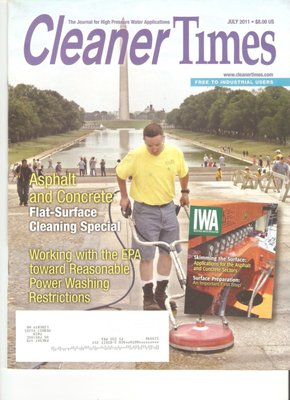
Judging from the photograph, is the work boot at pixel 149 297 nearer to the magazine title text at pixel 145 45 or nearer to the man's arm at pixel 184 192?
the man's arm at pixel 184 192

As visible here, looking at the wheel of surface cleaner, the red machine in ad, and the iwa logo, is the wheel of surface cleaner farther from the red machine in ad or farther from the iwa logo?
the iwa logo

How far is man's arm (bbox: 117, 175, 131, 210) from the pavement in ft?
0.07

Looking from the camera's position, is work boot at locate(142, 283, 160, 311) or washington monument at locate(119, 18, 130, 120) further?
work boot at locate(142, 283, 160, 311)

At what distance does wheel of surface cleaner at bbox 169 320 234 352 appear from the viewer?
Result: 3.61 meters

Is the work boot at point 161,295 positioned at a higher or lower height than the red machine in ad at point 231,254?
lower

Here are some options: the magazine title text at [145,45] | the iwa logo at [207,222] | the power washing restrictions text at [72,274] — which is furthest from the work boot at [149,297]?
the magazine title text at [145,45]

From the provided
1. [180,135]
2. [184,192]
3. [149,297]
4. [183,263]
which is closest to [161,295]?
[149,297]

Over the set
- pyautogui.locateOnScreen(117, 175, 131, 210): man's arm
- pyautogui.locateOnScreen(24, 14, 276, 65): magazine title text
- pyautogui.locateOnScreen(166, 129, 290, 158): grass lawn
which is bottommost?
pyautogui.locateOnScreen(117, 175, 131, 210): man's arm

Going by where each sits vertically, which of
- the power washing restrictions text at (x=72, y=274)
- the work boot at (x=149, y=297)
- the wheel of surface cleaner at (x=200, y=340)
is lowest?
the wheel of surface cleaner at (x=200, y=340)

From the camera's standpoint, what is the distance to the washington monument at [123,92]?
3543 mm

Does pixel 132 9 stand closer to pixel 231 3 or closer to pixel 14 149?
pixel 231 3

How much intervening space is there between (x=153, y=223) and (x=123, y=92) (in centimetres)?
58

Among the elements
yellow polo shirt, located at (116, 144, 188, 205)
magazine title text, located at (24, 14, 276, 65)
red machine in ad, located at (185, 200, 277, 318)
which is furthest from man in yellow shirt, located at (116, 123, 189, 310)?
magazine title text, located at (24, 14, 276, 65)

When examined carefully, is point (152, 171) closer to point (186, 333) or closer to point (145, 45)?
point (145, 45)
